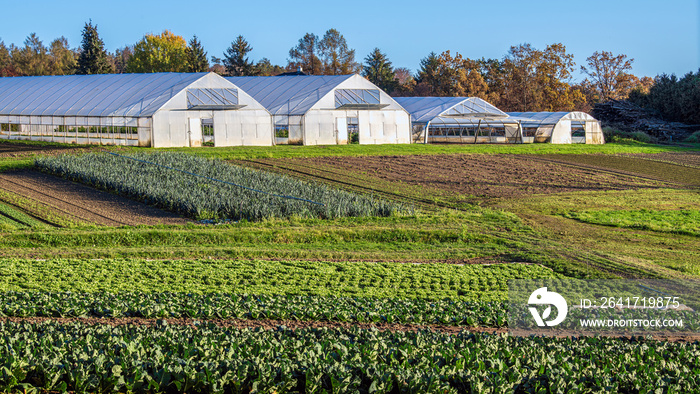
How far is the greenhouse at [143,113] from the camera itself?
39.6 metres

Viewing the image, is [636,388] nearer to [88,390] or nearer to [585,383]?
[585,383]

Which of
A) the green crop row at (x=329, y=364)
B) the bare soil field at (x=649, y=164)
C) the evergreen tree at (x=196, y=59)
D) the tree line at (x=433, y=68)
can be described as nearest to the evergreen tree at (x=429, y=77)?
the tree line at (x=433, y=68)

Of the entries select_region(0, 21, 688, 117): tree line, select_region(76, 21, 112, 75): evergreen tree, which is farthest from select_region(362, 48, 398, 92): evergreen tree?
select_region(76, 21, 112, 75): evergreen tree

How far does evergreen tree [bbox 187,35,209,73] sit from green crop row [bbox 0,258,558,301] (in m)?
64.6

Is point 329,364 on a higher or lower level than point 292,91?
lower

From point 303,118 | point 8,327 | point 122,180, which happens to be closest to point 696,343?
point 8,327

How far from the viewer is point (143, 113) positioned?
129 feet

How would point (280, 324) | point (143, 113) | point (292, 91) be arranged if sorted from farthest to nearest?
point (292, 91) < point (143, 113) < point (280, 324)

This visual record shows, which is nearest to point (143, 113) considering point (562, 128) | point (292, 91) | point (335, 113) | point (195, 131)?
point (195, 131)

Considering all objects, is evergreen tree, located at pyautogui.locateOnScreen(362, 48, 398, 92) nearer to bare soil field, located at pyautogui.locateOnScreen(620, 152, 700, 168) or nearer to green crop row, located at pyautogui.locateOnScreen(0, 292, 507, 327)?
bare soil field, located at pyautogui.locateOnScreen(620, 152, 700, 168)

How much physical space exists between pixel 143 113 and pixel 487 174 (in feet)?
65.3

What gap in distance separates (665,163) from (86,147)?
1238 inches

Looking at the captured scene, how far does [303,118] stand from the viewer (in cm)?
4447

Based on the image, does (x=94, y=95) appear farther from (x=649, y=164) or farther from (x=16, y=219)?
(x=649, y=164)
